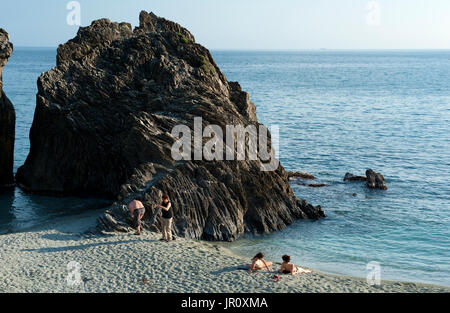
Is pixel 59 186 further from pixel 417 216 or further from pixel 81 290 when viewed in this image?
pixel 417 216

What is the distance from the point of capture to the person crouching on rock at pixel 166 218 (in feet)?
A: 86.8

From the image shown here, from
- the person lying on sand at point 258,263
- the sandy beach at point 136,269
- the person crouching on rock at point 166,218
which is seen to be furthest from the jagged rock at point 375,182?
the person crouching on rock at point 166,218

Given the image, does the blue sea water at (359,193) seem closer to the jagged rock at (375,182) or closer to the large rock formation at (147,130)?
the jagged rock at (375,182)

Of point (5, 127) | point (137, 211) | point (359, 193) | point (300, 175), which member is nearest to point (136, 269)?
point (137, 211)

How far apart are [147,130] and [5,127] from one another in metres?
14.0

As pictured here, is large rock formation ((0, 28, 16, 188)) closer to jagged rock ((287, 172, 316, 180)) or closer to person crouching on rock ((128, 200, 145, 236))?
person crouching on rock ((128, 200, 145, 236))

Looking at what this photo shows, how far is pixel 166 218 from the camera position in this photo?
26.8 m

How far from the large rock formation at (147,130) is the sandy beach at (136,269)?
3241 mm

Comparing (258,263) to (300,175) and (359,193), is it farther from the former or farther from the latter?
(300,175)

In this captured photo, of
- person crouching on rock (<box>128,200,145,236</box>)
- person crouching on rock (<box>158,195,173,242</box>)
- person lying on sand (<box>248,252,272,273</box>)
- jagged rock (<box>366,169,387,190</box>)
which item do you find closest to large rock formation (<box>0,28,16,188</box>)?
person crouching on rock (<box>128,200,145,236</box>)
